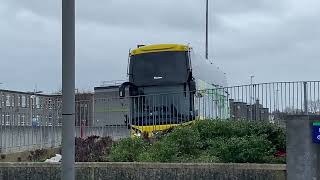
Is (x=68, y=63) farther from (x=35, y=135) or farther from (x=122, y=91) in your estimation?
(x=122, y=91)

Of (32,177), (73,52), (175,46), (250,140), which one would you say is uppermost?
(175,46)

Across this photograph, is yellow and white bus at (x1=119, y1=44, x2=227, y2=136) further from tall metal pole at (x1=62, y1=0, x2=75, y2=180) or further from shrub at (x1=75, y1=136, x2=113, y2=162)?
tall metal pole at (x1=62, y1=0, x2=75, y2=180)

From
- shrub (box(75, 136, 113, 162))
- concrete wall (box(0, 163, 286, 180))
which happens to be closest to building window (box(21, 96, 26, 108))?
shrub (box(75, 136, 113, 162))

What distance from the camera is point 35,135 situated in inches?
725

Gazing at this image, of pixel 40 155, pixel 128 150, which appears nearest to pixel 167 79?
pixel 40 155

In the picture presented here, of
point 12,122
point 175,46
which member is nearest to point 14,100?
point 12,122

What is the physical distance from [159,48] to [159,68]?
836mm

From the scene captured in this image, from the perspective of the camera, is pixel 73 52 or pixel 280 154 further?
pixel 280 154

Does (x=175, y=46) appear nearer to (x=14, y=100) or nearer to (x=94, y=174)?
(x=14, y=100)

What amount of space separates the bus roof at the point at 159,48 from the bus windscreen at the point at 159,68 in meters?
0.12

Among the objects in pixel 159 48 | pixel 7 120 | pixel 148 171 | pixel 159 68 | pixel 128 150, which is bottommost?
pixel 148 171

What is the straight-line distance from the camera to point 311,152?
9.87m

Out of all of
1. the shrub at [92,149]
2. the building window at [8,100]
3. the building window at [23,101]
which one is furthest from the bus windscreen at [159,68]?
the shrub at [92,149]

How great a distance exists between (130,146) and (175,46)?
33.4 ft
